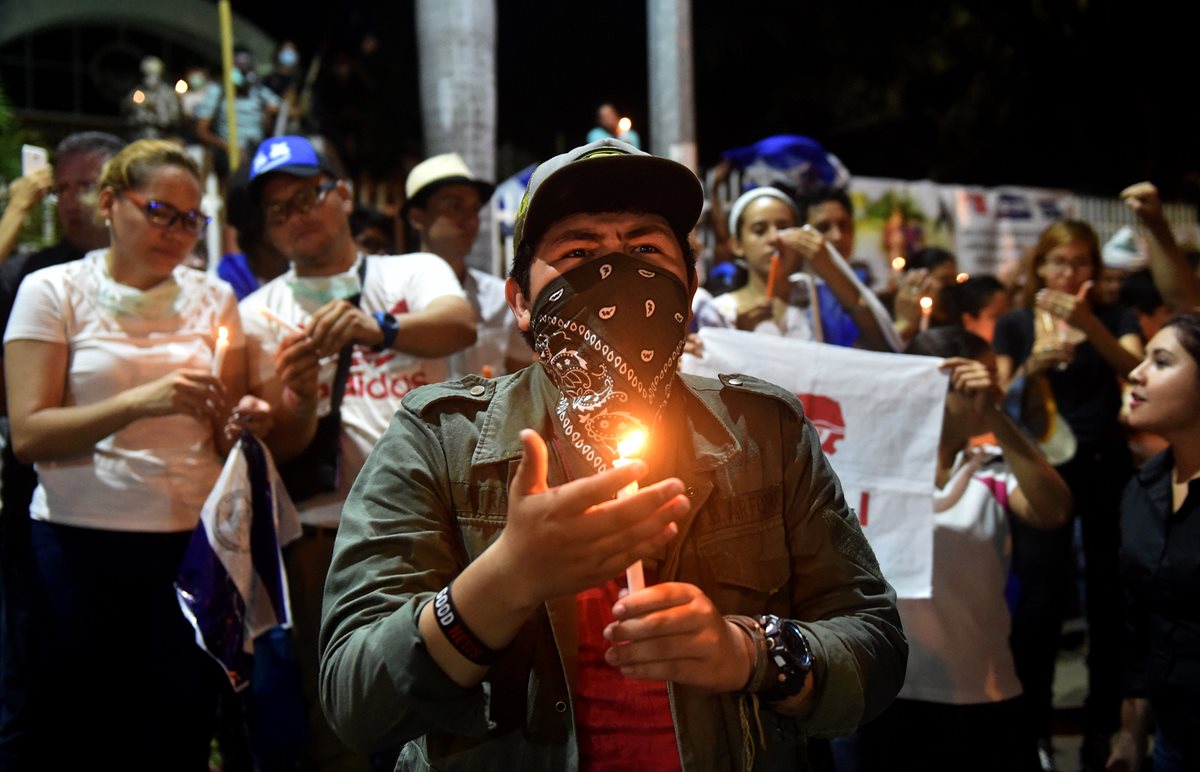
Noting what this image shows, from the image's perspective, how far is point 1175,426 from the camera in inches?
145

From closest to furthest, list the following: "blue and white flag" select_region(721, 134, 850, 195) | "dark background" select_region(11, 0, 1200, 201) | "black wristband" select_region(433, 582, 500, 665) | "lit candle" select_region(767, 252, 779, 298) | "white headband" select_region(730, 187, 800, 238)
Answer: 1. "black wristband" select_region(433, 582, 500, 665)
2. "lit candle" select_region(767, 252, 779, 298)
3. "white headband" select_region(730, 187, 800, 238)
4. "blue and white flag" select_region(721, 134, 850, 195)
5. "dark background" select_region(11, 0, 1200, 201)

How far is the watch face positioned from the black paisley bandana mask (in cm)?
39

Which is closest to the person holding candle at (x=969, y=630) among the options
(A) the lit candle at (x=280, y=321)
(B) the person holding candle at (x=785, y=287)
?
(B) the person holding candle at (x=785, y=287)

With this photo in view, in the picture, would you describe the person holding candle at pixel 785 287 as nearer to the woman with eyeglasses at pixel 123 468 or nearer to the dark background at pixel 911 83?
the woman with eyeglasses at pixel 123 468

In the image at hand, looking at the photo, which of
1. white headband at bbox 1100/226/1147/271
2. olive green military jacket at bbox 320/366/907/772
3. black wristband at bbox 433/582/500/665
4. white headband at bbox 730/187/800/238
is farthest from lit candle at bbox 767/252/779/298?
white headband at bbox 1100/226/1147/271

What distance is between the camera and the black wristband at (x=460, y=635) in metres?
1.56

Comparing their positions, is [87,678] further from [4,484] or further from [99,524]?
[4,484]

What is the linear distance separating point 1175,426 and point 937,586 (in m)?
0.98

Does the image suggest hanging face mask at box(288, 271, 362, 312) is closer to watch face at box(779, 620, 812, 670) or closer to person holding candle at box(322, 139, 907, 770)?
person holding candle at box(322, 139, 907, 770)

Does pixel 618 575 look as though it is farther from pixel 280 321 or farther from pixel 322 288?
pixel 322 288

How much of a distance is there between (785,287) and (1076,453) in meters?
1.79

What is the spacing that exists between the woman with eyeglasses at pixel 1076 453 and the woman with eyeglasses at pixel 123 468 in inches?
141

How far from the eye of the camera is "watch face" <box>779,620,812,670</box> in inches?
67.5

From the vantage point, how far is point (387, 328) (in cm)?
359
